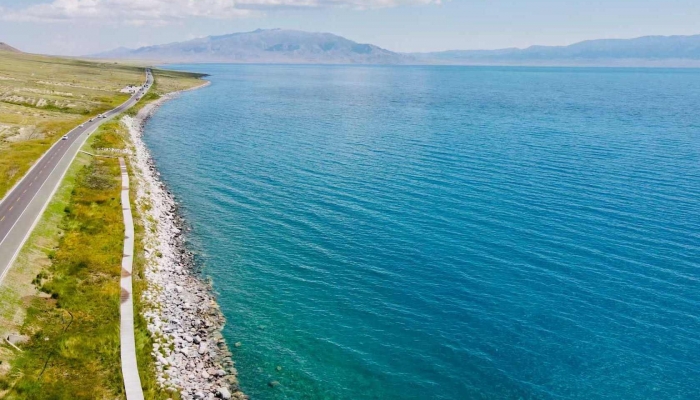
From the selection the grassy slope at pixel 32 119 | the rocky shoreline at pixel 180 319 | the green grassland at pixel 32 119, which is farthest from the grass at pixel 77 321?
the grassy slope at pixel 32 119

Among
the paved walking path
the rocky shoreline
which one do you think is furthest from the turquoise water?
the paved walking path

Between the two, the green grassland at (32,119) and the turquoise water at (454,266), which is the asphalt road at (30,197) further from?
the turquoise water at (454,266)

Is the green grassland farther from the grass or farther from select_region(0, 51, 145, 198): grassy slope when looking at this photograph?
the grass

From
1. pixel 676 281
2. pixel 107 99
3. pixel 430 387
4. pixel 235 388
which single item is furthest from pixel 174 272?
pixel 107 99

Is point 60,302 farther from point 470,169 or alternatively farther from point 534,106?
point 534,106

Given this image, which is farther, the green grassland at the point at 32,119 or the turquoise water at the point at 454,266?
the green grassland at the point at 32,119

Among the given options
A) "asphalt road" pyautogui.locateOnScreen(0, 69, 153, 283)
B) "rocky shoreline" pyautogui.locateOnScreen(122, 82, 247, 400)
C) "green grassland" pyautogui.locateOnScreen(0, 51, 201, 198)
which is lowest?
"rocky shoreline" pyautogui.locateOnScreen(122, 82, 247, 400)

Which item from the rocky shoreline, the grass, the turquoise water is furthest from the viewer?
the turquoise water
